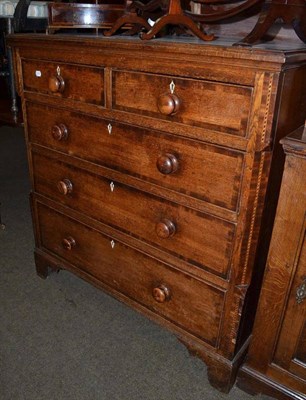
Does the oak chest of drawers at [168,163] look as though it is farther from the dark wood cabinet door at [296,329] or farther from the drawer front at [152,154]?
the dark wood cabinet door at [296,329]

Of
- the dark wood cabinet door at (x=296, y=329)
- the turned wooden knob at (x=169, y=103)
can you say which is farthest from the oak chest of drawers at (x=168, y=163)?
the dark wood cabinet door at (x=296, y=329)

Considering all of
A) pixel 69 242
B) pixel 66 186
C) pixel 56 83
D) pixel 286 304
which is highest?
pixel 56 83

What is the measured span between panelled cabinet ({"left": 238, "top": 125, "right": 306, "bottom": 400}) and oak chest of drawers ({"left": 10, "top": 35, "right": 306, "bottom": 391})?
55 millimetres

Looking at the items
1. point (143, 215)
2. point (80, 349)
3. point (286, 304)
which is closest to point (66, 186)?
point (143, 215)

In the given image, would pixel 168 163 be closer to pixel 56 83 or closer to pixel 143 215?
pixel 143 215

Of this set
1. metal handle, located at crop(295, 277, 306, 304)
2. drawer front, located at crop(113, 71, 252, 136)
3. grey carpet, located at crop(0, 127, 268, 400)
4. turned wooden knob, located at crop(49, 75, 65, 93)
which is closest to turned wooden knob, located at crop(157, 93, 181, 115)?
drawer front, located at crop(113, 71, 252, 136)

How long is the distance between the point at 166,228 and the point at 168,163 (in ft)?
0.76

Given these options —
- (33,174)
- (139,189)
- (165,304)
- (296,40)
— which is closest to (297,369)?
(165,304)

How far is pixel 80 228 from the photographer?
1.71 meters

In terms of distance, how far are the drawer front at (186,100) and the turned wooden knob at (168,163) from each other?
120 millimetres

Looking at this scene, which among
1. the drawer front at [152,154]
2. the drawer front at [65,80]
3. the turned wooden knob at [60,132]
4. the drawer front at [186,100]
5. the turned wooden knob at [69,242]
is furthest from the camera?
the turned wooden knob at [69,242]

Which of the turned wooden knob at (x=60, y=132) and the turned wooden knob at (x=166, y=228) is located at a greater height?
the turned wooden knob at (x=60, y=132)

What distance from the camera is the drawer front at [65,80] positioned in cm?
136

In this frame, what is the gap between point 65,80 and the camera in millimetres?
1457
